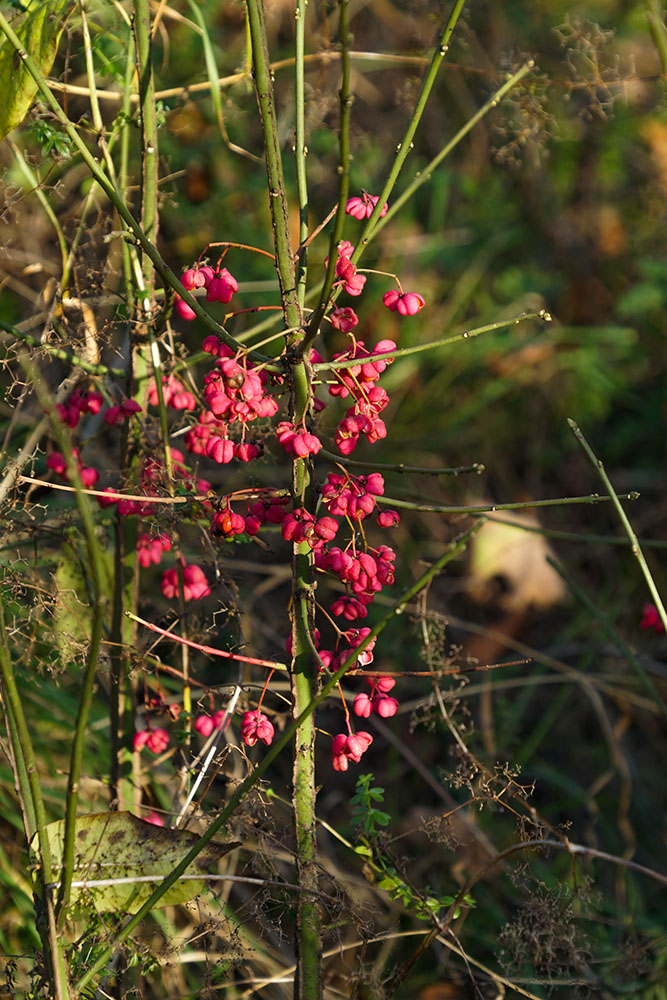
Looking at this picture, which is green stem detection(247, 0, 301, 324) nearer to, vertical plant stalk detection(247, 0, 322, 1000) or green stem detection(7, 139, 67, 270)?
vertical plant stalk detection(247, 0, 322, 1000)

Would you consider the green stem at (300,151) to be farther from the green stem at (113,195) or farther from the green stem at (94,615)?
the green stem at (94,615)

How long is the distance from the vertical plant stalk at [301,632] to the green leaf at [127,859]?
134mm

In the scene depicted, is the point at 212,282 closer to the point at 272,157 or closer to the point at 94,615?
the point at 272,157

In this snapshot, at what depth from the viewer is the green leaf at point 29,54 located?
1.31 metres

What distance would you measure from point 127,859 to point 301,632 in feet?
1.29

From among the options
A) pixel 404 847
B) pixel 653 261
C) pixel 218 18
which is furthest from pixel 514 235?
pixel 404 847

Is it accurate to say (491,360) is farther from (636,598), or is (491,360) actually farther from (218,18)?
(218,18)

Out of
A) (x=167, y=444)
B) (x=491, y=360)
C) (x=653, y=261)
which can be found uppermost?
(x=167, y=444)

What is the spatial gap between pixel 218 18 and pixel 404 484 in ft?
6.01

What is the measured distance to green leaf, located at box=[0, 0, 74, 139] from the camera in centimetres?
131

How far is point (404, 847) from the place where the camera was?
237 centimetres

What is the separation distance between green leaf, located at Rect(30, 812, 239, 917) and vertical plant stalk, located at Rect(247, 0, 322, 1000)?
13 centimetres

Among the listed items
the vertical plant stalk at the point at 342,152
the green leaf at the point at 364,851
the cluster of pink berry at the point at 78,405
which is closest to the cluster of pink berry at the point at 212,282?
the vertical plant stalk at the point at 342,152

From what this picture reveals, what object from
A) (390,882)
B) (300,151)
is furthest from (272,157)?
(390,882)
